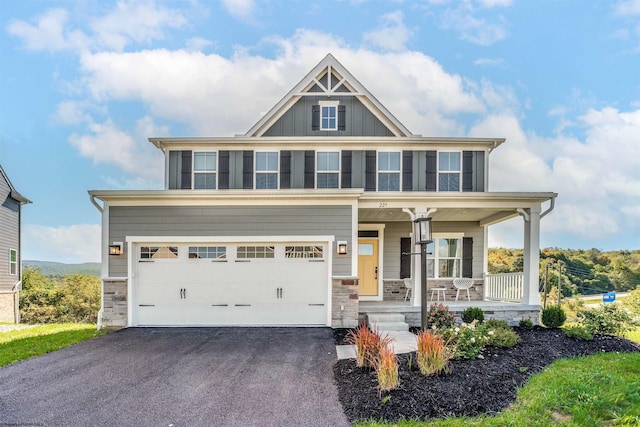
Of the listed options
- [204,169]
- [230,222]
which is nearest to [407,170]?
[230,222]

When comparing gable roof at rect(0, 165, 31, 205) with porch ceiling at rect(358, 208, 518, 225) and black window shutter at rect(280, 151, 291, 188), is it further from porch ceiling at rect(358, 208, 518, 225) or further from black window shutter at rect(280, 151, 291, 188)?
porch ceiling at rect(358, 208, 518, 225)

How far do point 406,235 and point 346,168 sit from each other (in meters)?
2.93

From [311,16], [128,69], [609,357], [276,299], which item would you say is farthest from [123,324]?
[311,16]

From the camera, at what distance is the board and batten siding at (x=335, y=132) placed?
1159cm

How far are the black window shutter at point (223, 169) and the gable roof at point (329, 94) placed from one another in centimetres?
99

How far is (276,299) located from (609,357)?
666 centimetres

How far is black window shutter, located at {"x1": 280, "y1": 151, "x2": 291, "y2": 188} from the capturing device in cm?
1130

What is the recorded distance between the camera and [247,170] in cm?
1140

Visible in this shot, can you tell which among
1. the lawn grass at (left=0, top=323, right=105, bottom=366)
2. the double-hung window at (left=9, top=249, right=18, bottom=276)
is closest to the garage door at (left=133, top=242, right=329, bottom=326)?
the lawn grass at (left=0, top=323, right=105, bottom=366)

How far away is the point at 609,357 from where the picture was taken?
20.2ft

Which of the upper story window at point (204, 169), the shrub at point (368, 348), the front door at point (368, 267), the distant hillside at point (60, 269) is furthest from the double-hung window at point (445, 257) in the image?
the distant hillside at point (60, 269)

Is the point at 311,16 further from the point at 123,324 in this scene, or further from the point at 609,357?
the point at 609,357

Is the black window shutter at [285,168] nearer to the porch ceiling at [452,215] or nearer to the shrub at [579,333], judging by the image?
the porch ceiling at [452,215]

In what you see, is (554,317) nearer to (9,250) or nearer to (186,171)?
(186,171)
